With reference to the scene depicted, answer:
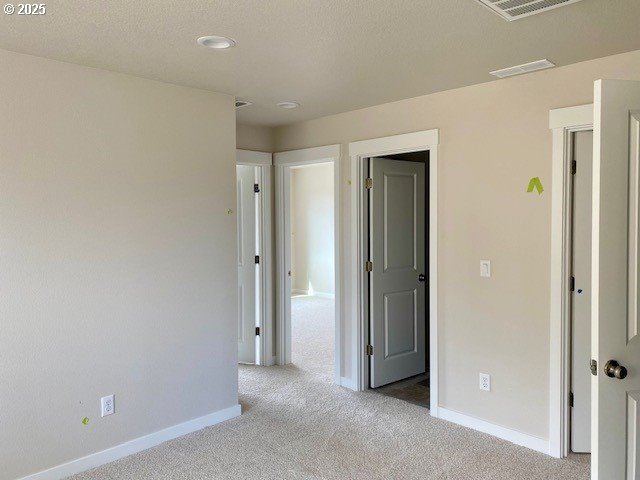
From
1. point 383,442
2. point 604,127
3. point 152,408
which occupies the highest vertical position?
A: point 604,127

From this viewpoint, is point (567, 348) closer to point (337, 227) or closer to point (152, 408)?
point (337, 227)

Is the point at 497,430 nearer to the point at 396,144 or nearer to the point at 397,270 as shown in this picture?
the point at 397,270

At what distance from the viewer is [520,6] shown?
2.10 metres

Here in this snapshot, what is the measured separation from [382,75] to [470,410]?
2.31 meters

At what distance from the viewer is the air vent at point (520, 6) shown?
2055 mm

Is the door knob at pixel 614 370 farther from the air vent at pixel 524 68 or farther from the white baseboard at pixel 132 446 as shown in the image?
the white baseboard at pixel 132 446

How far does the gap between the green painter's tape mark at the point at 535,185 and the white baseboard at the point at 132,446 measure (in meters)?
2.52

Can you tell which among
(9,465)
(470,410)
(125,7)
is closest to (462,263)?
(470,410)

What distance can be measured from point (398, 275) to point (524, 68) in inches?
81.0

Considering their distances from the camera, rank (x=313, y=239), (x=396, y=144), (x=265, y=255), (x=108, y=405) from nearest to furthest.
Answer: (x=108, y=405) → (x=396, y=144) → (x=265, y=255) → (x=313, y=239)

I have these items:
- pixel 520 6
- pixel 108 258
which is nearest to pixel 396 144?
pixel 520 6

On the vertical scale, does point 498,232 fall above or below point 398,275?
above

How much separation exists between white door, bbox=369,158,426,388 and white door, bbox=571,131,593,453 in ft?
5.30

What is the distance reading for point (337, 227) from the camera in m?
4.34
